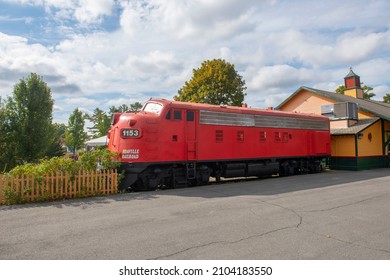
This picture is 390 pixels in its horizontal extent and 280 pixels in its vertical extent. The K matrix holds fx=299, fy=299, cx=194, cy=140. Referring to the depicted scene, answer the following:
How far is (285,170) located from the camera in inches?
682

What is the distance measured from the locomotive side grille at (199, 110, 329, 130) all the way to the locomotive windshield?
196cm

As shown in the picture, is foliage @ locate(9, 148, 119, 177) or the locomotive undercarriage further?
the locomotive undercarriage

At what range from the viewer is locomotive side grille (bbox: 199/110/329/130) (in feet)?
44.7

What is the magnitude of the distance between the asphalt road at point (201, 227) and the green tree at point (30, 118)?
1252 cm

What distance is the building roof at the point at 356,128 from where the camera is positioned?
20.9m

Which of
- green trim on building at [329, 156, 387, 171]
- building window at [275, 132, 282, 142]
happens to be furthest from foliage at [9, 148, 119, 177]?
green trim on building at [329, 156, 387, 171]

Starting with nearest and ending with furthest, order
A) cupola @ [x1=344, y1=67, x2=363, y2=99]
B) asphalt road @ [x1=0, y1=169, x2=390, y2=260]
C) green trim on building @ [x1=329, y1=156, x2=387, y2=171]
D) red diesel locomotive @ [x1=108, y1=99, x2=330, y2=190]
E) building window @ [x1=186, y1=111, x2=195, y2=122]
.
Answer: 1. asphalt road @ [x1=0, y1=169, x2=390, y2=260]
2. red diesel locomotive @ [x1=108, y1=99, x2=330, y2=190]
3. building window @ [x1=186, y1=111, x2=195, y2=122]
4. green trim on building @ [x1=329, y1=156, x2=387, y2=171]
5. cupola @ [x1=344, y1=67, x2=363, y2=99]

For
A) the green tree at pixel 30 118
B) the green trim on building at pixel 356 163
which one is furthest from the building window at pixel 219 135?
the green tree at pixel 30 118

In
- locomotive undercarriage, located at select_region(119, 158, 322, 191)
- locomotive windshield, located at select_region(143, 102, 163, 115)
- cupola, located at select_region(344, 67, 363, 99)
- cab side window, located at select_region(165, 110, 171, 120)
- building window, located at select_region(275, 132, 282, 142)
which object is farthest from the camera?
cupola, located at select_region(344, 67, 363, 99)

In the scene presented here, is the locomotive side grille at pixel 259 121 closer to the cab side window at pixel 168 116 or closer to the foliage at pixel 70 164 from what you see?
the cab side window at pixel 168 116

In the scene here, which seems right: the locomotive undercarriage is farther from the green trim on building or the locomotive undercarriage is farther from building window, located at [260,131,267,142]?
the green trim on building

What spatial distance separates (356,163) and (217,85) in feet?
59.8

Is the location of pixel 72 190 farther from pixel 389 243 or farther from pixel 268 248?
pixel 389 243

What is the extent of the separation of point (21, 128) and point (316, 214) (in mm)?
19160
